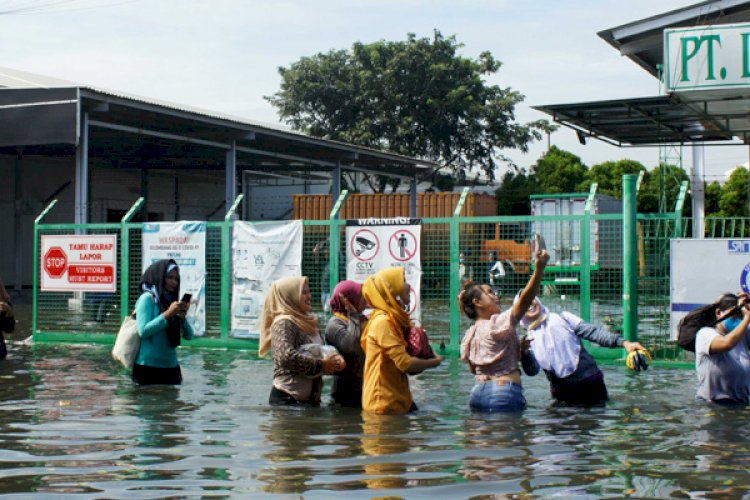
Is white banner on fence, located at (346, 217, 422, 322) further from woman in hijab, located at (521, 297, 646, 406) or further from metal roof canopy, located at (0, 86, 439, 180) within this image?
metal roof canopy, located at (0, 86, 439, 180)

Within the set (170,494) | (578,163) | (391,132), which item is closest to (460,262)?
(170,494)

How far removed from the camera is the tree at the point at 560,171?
55.0 meters

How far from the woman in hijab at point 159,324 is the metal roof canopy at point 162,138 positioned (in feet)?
50.0

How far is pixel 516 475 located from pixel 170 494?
2.21 metres

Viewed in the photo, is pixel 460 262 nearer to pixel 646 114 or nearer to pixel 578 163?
pixel 646 114

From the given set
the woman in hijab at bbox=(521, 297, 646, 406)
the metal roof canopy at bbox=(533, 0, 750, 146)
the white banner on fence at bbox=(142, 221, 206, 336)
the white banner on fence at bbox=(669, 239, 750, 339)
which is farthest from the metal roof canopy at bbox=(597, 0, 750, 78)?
the woman in hijab at bbox=(521, 297, 646, 406)

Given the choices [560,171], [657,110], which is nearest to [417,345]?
[657,110]

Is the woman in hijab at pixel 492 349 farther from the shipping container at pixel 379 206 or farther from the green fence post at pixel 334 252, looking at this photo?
the shipping container at pixel 379 206

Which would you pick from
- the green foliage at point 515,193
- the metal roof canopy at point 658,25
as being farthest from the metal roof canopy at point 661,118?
the green foliage at point 515,193

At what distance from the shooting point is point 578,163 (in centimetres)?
5700

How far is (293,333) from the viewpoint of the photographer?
8141mm

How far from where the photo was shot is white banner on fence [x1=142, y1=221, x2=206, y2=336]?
1521 cm

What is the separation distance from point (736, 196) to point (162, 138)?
92.0 ft

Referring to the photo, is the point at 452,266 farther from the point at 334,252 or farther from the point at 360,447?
the point at 360,447
